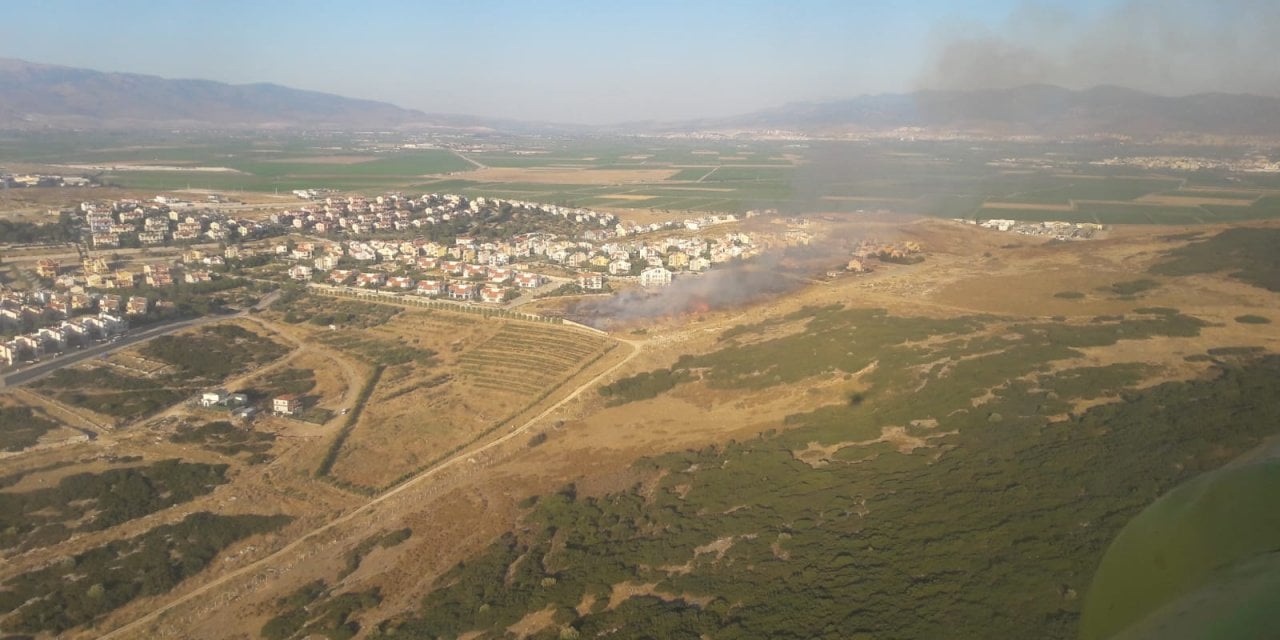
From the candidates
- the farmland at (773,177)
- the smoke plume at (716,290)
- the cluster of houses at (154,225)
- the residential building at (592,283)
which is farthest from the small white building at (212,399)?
the farmland at (773,177)

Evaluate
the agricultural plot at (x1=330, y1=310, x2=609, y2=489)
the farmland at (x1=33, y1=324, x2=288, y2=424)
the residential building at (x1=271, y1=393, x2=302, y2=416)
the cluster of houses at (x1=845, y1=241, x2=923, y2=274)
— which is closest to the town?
the farmland at (x1=33, y1=324, x2=288, y2=424)

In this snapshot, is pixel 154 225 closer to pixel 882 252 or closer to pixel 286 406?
pixel 286 406

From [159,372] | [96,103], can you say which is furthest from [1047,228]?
[96,103]

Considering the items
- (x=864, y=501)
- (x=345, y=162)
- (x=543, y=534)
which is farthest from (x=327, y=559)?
(x=345, y=162)

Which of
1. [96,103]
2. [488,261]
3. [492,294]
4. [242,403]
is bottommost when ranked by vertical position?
[242,403]

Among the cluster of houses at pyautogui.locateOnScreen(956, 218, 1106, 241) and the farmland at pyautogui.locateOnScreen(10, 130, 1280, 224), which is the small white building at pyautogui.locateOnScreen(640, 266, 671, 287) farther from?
the cluster of houses at pyautogui.locateOnScreen(956, 218, 1106, 241)

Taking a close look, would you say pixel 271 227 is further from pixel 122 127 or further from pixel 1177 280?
pixel 122 127
